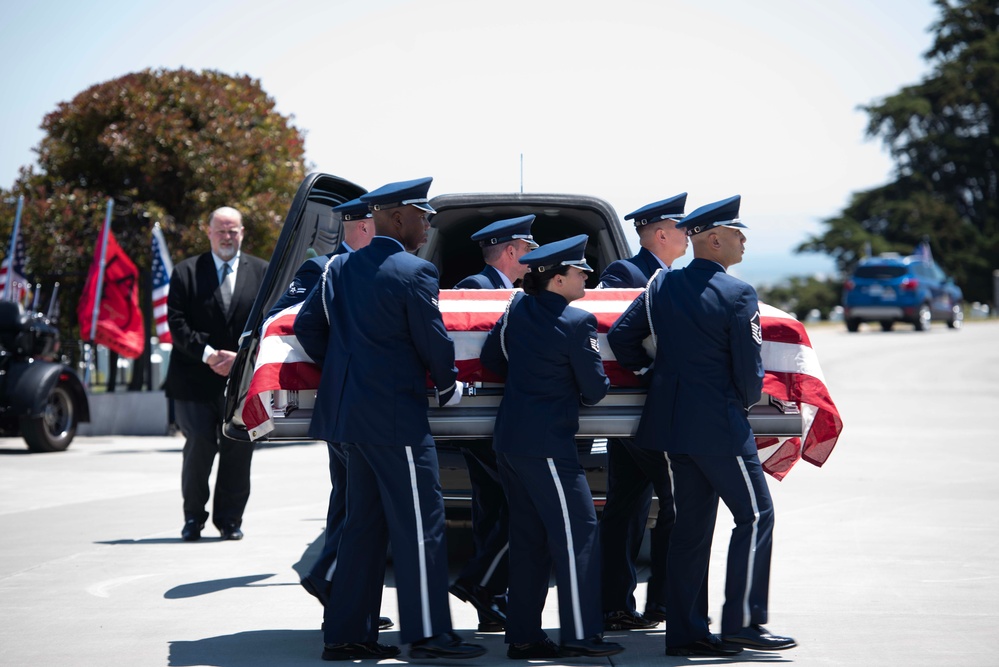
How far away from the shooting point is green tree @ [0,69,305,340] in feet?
61.2

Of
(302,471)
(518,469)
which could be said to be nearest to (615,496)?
(518,469)

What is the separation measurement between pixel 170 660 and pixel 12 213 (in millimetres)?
16895

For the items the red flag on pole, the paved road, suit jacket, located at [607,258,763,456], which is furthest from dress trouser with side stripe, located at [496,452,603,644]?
the red flag on pole

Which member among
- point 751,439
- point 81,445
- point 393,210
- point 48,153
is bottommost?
point 81,445

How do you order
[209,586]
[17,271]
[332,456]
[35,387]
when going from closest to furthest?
[332,456] < [209,586] < [35,387] < [17,271]

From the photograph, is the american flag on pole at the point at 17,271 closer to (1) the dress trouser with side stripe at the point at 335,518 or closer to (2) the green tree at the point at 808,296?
(1) the dress trouser with side stripe at the point at 335,518

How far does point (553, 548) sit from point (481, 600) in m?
0.86

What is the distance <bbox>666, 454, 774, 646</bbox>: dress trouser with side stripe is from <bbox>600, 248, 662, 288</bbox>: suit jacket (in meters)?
1.08

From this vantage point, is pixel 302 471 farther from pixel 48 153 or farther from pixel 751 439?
pixel 48 153

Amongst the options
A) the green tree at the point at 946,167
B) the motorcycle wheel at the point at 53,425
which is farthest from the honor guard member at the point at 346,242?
the green tree at the point at 946,167

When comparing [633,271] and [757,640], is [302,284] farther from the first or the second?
[757,640]

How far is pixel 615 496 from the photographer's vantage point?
19.8 feet

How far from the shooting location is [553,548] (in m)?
5.27

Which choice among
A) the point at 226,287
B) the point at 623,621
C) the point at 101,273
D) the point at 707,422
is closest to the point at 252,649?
the point at 623,621
